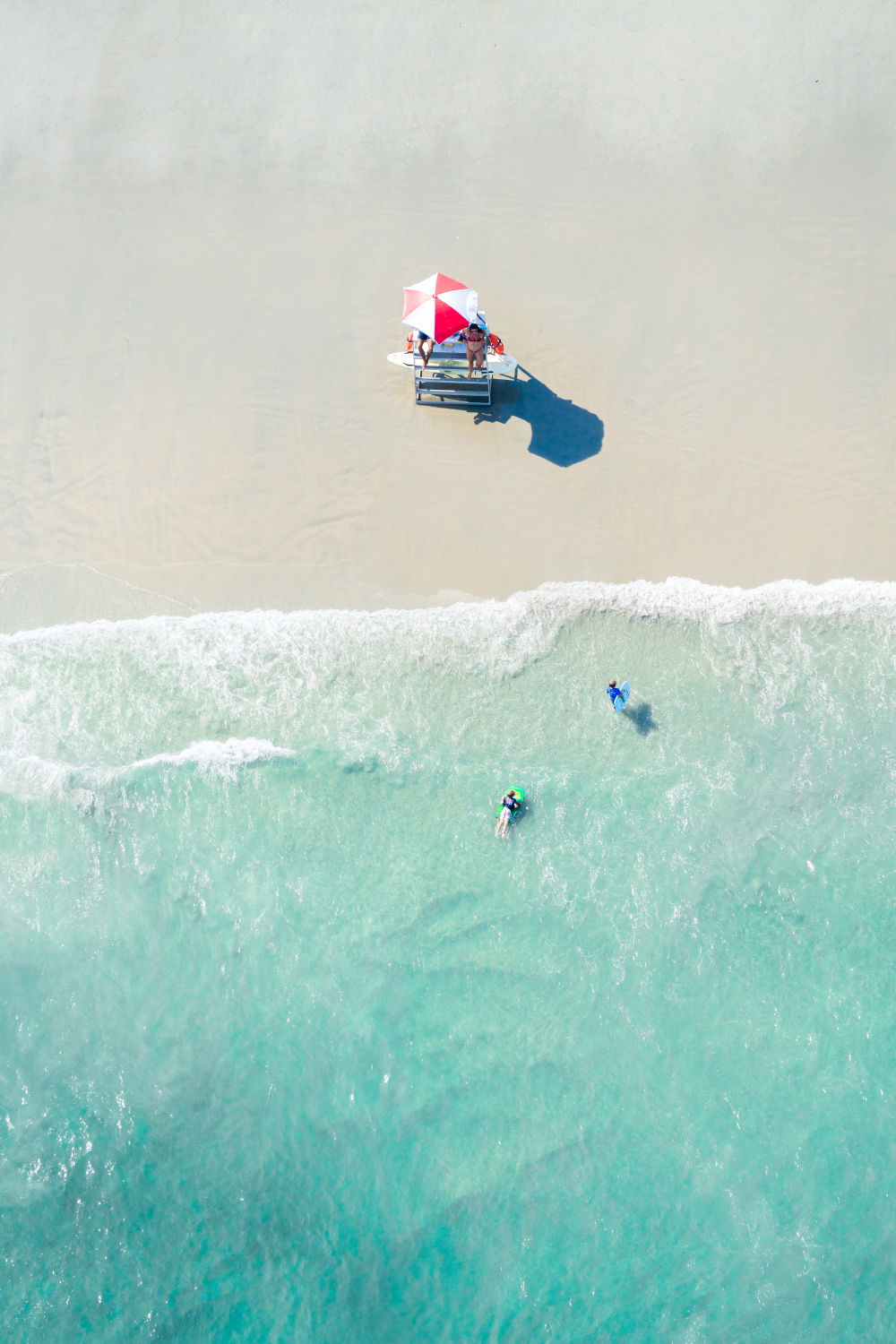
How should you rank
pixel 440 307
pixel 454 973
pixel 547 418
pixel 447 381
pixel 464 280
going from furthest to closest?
pixel 464 280 < pixel 547 418 < pixel 447 381 < pixel 454 973 < pixel 440 307

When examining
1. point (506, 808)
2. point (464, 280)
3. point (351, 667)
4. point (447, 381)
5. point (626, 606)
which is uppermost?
point (464, 280)

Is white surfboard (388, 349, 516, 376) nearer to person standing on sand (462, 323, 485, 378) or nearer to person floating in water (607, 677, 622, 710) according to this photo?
person standing on sand (462, 323, 485, 378)

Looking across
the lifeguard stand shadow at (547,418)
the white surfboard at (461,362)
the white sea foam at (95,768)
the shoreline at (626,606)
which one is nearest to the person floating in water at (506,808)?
the shoreline at (626,606)

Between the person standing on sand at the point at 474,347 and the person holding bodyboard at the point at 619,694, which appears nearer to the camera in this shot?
the person standing on sand at the point at 474,347

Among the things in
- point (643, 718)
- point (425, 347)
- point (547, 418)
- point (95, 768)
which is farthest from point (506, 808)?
point (425, 347)

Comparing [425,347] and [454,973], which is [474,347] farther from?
[454,973]

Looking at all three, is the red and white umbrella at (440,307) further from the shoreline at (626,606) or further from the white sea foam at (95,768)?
the white sea foam at (95,768)

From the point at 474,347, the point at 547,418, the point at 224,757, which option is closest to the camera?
the point at 474,347
